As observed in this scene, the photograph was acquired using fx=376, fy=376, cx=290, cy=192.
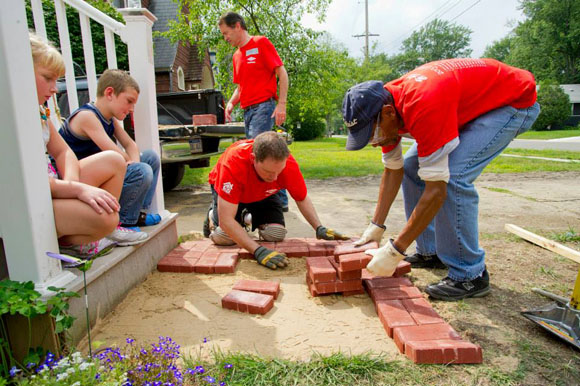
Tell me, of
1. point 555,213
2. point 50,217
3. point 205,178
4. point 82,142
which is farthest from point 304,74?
point 50,217

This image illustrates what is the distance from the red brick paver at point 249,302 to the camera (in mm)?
2135

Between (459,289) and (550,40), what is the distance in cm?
5035

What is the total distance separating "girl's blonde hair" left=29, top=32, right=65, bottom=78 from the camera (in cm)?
174

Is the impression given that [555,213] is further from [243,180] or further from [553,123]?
[553,123]

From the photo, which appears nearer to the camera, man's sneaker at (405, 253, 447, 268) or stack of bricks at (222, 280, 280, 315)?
stack of bricks at (222, 280, 280, 315)

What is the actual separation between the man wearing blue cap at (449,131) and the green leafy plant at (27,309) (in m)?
1.55

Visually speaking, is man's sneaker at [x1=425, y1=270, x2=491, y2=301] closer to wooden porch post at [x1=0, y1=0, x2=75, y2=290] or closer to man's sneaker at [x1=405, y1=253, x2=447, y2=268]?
man's sneaker at [x1=405, y1=253, x2=447, y2=268]

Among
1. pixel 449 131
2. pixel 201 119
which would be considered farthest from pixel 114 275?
pixel 201 119

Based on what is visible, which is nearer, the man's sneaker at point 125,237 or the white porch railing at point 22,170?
the white porch railing at point 22,170

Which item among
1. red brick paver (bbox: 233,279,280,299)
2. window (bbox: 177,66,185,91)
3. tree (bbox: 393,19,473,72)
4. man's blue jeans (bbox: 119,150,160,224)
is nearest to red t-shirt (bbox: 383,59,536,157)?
red brick paver (bbox: 233,279,280,299)

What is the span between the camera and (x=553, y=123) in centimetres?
2905

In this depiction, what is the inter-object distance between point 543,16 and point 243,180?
50517mm

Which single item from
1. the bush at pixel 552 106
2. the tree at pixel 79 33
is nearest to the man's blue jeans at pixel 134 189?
the tree at pixel 79 33

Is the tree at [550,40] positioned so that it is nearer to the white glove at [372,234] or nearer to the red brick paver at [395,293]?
the white glove at [372,234]
